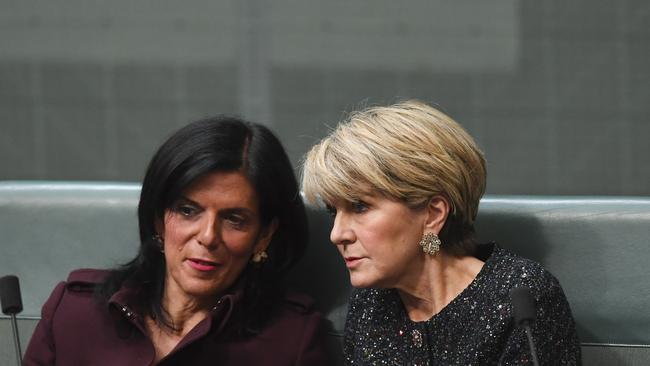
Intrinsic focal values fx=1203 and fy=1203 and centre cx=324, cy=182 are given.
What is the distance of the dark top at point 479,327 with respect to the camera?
1809 mm

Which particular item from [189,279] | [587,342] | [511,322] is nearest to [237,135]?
[189,279]

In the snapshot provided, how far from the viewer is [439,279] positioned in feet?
6.34

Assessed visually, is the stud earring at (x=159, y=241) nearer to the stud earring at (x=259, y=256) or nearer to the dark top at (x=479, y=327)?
the stud earring at (x=259, y=256)

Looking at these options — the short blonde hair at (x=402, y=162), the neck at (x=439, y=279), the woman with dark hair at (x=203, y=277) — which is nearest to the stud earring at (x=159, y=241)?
the woman with dark hair at (x=203, y=277)

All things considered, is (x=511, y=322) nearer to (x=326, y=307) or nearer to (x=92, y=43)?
(x=326, y=307)

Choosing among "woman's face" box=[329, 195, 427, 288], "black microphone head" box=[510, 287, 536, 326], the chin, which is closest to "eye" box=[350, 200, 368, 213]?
"woman's face" box=[329, 195, 427, 288]

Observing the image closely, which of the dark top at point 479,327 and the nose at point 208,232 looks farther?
the nose at point 208,232

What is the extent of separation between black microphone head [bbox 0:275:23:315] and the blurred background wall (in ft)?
6.59

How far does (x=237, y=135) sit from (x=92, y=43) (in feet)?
6.75

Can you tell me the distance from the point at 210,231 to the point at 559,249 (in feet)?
1.99

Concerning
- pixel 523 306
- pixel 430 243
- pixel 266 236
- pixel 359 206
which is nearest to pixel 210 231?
pixel 266 236

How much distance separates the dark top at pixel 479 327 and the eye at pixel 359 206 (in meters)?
0.20

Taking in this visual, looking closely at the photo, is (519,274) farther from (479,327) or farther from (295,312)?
(295,312)

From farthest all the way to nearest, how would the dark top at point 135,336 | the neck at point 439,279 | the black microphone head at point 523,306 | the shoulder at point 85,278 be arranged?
the shoulder at point 85,278 < the dark top at point 135,336 < the neck at point 439,279 < the black microphone head at point 523,306
